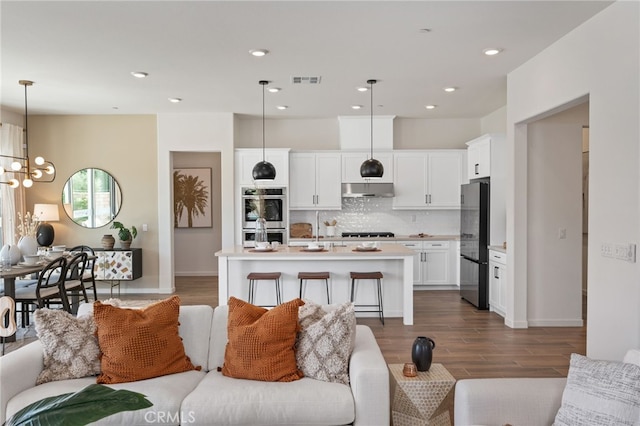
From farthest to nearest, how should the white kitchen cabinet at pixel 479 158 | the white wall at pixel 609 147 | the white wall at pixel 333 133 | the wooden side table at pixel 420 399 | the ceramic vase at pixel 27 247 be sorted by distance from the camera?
the white wall at pixel 333 133, the white kitchen cabinet at pixel 479 158, the ceramic vase at pixel 27 247, the white wall at pixel 609 147, the wooden side table at pixel 420 399

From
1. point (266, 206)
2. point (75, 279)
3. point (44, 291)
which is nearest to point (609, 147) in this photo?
point (266, 206)

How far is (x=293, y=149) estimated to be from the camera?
8.18 m

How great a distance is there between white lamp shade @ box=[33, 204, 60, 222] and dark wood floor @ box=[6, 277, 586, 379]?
121 inches

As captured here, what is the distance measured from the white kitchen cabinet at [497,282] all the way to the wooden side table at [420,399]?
3.44 metres

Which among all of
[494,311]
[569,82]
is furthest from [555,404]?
[494,311]

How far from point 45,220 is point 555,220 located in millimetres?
7434

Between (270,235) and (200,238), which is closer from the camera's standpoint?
(270,235)

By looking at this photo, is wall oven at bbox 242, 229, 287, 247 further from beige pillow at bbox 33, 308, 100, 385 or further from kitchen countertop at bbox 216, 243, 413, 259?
beige pillow at bbox 33, 308, 100, 385

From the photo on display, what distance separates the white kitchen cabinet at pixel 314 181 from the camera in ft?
26.5

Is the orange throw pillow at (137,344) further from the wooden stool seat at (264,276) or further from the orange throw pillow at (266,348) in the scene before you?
the wooden stool seat at (264,276)

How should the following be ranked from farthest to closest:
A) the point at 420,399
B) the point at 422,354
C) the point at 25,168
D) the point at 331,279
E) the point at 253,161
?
the point at 253,161 → the point at 25,168 → the point at 331,279 → the point at 422,354 → the point at 420,399

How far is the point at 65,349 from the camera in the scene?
266 cm

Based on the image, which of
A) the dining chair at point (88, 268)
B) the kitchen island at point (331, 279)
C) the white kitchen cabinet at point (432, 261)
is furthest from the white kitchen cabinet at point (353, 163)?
the dining chair at point (88, 268)

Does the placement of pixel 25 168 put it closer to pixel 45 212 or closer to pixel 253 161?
pixel 45 212
